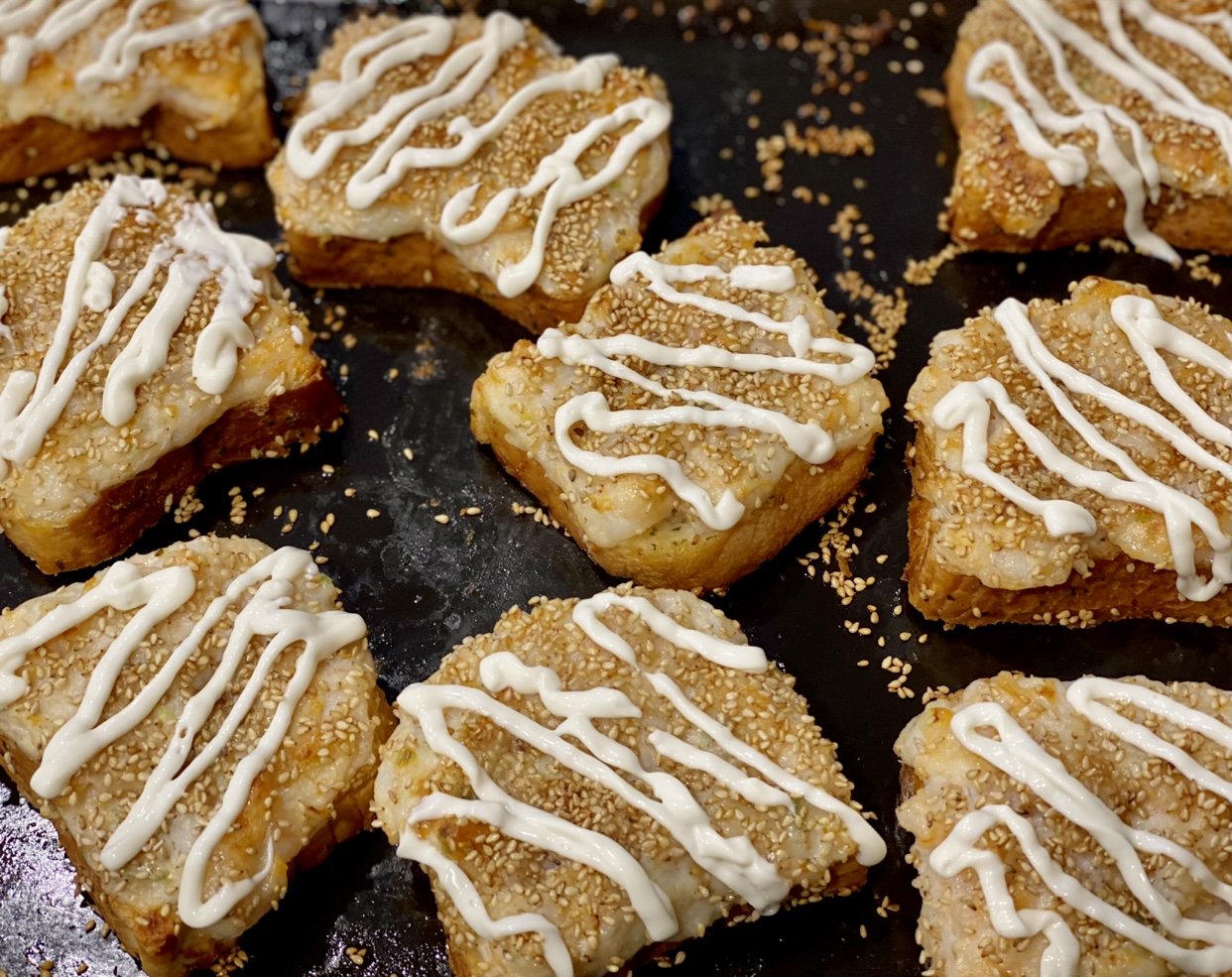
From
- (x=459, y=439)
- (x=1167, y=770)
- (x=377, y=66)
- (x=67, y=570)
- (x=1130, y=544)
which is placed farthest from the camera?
(x=377, y=66)

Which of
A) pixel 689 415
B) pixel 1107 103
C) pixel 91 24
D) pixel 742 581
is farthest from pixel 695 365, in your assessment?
pixel 91 24

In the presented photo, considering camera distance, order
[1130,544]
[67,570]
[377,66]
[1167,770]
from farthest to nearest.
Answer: [377,66] < [67,570] < [1130,544] < [1167,770]

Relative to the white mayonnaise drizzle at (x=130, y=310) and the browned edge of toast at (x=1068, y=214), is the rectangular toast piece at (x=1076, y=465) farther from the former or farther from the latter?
the white mayonnaise drizzle at (x=130, y=310)

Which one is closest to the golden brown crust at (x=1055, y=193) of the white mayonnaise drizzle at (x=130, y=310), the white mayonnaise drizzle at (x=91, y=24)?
the white mayonnaise drizzle at (x=130, y=310)

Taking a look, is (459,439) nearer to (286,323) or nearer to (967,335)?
(286,323)

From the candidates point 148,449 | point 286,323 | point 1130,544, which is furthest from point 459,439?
point 1130,544

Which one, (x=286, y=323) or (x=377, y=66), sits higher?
(x=377, y=66)

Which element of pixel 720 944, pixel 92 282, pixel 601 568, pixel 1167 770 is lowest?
pixel 720 944

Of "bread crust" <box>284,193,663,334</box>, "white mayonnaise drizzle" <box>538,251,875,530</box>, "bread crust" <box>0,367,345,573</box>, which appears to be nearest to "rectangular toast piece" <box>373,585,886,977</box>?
"white mayonnaise drizzle" <box>538,251,875,530</box>
